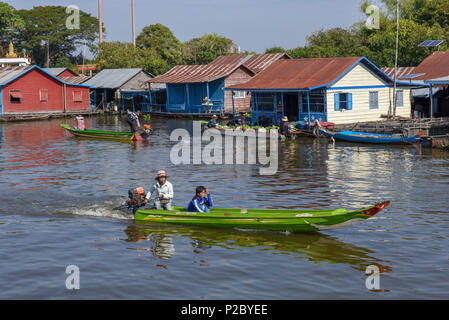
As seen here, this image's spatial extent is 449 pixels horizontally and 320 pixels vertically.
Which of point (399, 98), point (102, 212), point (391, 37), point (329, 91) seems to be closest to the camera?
point (102, 212)

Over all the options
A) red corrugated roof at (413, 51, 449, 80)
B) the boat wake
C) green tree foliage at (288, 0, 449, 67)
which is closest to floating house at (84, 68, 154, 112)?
green tree foliage at (288, 0, 449, 67)

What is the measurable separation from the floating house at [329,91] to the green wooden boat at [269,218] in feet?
73.0

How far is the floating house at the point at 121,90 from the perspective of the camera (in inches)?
2530

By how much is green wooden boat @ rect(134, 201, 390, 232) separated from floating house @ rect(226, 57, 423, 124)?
73.0 ft

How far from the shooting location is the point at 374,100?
41.0m

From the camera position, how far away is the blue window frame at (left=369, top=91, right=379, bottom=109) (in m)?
40.8

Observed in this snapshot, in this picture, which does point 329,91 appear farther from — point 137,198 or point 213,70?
point 137,198

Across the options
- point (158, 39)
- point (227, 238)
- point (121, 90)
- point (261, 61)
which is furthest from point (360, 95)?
point (158, 39)

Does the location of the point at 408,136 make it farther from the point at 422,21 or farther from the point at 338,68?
the point at 422,21

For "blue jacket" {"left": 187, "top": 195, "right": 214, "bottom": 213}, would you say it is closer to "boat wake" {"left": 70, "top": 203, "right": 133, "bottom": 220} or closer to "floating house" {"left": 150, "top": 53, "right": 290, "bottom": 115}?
"boat wake" {"left": 70, "top": 203, "right": 133, "bottom": 220}

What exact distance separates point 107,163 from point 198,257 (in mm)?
16658

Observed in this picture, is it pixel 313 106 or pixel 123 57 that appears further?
pixel 123 57

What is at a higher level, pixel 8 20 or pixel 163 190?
pixel 8 20

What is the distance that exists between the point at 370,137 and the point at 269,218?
20542 mm
